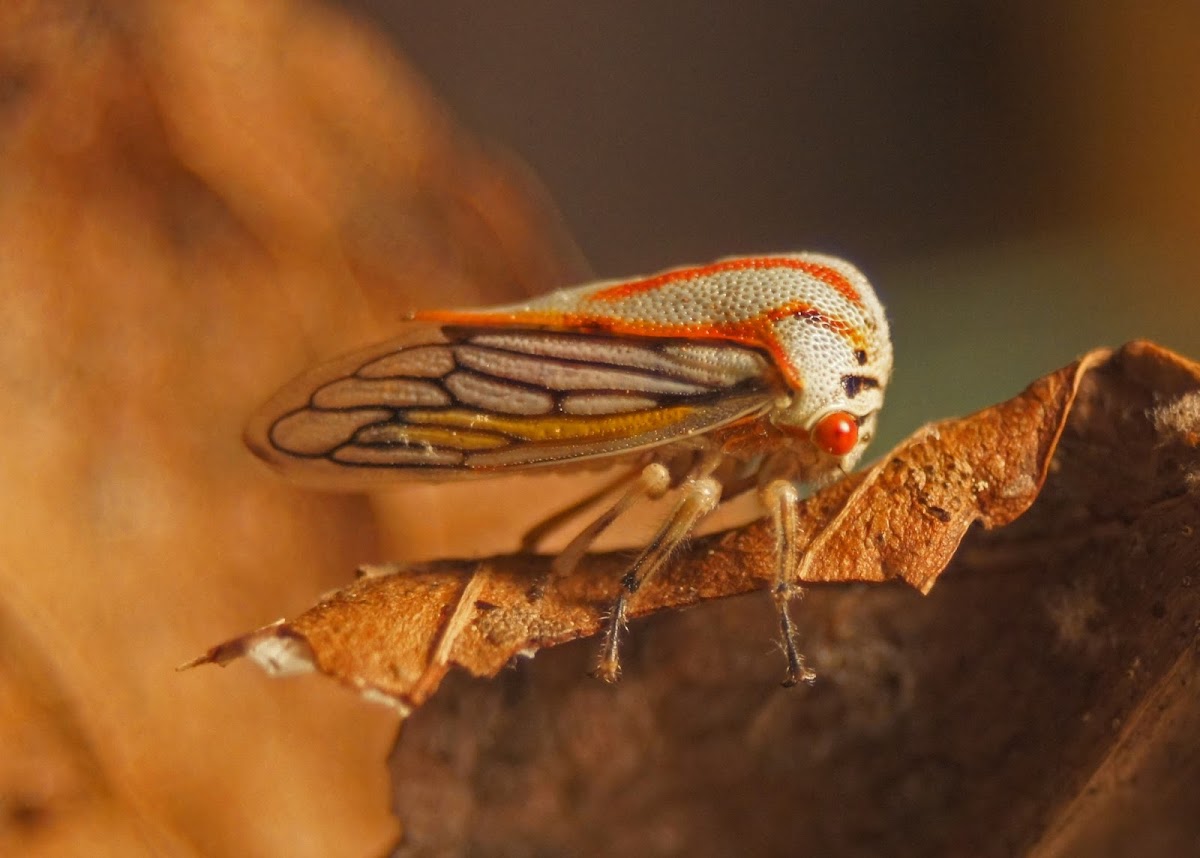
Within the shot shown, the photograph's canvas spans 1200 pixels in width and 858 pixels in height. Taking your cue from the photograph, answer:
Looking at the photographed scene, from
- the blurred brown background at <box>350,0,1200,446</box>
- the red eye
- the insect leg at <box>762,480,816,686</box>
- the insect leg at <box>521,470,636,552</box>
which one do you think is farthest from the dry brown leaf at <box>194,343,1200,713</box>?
the blurred brown background at <box>350,0,1200,446</box>

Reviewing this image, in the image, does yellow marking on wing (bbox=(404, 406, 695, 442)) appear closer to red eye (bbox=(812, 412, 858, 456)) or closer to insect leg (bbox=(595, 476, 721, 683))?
insect leg (bbox=(595, 476, 721, 683))

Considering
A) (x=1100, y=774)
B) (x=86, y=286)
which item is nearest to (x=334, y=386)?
(x=86, y=286)

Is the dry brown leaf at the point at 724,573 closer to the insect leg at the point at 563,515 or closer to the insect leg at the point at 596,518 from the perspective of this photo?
the insect leg at the point at 596,518

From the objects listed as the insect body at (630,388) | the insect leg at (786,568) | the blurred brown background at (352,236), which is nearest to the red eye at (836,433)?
the insect body at (630,388)

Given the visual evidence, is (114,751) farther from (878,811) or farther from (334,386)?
(878,811)

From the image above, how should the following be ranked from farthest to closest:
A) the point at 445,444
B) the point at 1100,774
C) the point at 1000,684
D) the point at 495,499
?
the point at 495,499, the point at 445,444, the point at 1000,684, the point at 1100,774

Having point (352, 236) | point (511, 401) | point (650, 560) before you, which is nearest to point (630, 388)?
point (511, 401)
